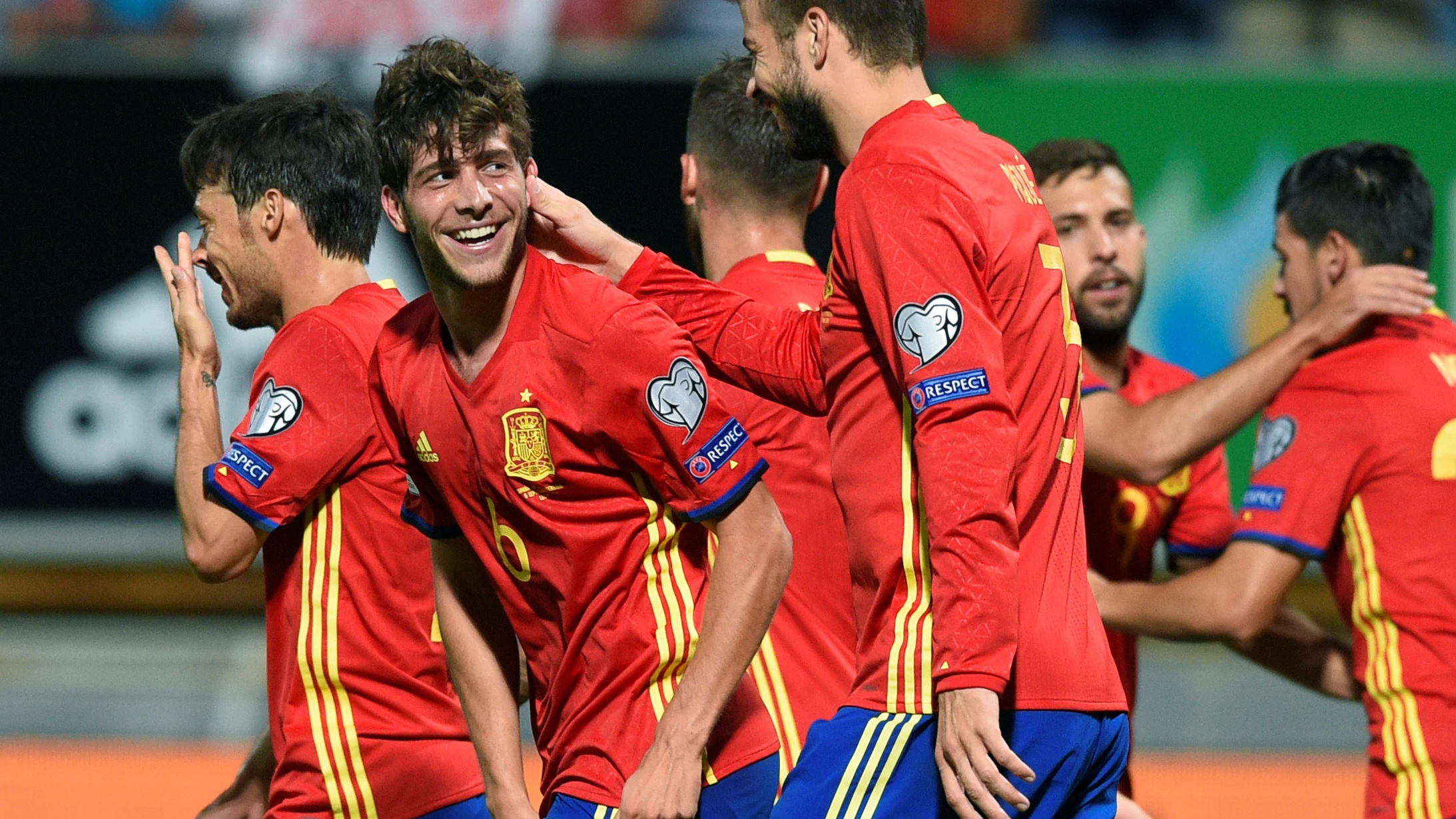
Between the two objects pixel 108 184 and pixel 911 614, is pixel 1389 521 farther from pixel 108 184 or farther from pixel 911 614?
pixel 108 184

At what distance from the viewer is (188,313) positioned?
4.00 meters

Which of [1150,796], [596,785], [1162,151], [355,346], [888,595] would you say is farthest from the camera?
[1162,151]

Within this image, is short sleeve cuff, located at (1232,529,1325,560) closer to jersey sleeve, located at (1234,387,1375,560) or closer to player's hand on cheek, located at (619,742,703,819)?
jersey sleeve, located at (1234,387,1375,560)

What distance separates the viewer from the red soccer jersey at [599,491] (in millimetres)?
3205

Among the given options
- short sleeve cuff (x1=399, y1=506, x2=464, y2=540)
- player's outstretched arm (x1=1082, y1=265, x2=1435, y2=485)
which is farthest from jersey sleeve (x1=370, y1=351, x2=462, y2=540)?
player's outstretched arm (x1=1082, y1=265, x2=1435, y2=485)

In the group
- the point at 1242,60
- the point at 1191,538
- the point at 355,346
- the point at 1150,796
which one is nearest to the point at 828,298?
the point at 355,346

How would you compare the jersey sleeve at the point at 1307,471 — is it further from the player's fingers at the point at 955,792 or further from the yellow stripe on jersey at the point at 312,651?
the yellow stripe on jersey at the point at 312,651

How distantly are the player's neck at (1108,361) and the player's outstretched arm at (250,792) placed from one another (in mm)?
2466

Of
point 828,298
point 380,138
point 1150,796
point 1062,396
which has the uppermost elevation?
point 380,138

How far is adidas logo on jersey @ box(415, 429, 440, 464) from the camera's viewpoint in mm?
3387

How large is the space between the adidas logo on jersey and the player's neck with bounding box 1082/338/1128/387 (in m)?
2.24

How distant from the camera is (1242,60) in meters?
11.1

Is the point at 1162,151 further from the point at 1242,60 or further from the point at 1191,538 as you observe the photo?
the point at 1191,538

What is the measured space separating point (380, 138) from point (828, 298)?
944 millimetres
